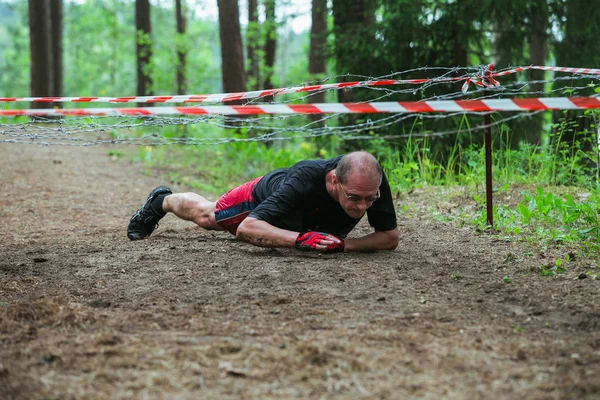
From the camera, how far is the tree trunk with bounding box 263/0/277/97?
60.5 feet

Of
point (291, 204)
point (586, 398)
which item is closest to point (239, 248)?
point (291, 204)

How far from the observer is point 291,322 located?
302 cm

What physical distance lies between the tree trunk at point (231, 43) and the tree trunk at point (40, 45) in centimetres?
580

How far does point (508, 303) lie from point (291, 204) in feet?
5.35

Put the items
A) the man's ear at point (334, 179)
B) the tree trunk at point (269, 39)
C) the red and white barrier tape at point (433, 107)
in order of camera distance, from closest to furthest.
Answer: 1. the red and white barrier tape at point (433, 107)
2. the man's ear at point (334, 179)
3. the tree trunk at point (269, 39)

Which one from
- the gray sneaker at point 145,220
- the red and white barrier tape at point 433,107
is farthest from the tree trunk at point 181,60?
the red and white barrier tape at point 433,107

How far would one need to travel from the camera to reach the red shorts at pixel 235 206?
4.91m

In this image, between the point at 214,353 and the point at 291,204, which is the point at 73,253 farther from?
the point at 214,353

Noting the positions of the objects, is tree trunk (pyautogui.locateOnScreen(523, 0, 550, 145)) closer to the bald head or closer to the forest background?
the forest background

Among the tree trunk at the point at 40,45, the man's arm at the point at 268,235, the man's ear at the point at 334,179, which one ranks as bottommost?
the man's arm at the point at 268,235

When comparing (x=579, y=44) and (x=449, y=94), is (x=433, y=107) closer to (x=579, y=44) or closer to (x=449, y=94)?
(x=449, y=94)

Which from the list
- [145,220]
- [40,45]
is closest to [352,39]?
[145,220]

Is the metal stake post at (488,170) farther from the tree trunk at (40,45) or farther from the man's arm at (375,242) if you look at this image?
the tree trunk at (40,45)

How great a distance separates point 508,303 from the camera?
3.38 metres
